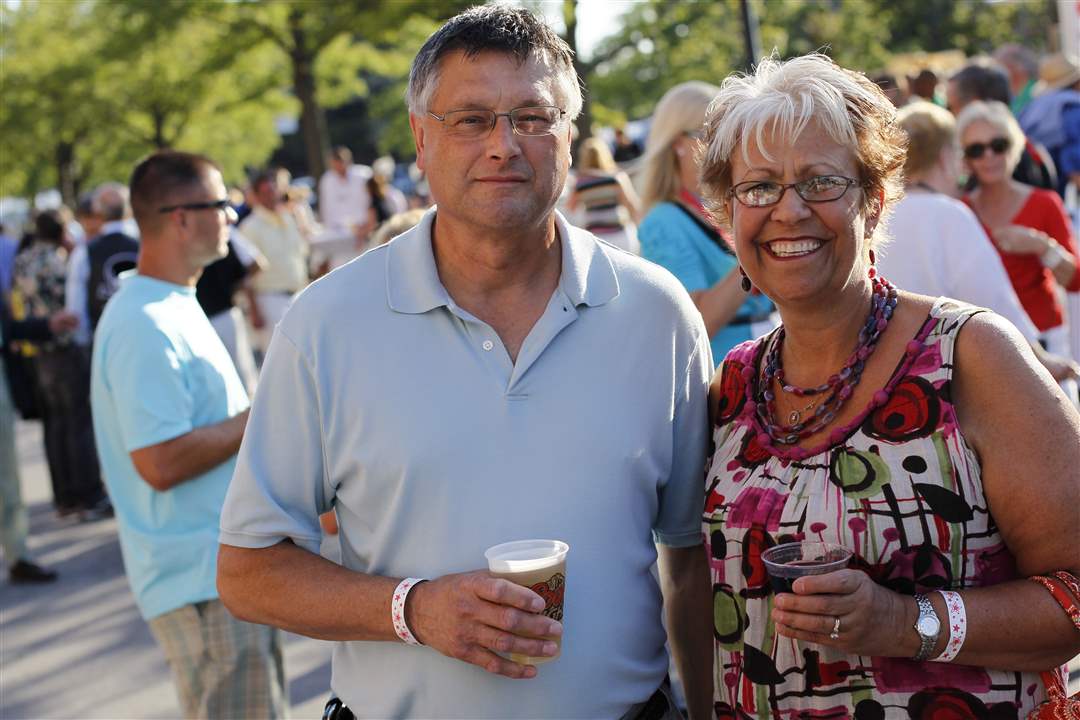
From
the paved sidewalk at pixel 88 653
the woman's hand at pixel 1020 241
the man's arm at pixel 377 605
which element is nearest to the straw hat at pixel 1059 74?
the woman's hand at pixel 1020 241

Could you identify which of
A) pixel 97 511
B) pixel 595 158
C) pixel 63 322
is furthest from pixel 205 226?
pixel 97 511

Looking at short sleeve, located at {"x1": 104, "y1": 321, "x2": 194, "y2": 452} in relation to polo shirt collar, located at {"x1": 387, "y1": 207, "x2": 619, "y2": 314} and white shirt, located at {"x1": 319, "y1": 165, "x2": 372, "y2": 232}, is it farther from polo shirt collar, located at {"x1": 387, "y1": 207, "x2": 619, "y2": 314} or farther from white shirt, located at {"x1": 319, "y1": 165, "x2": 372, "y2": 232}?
white shirt, located at {"x1": 319, "y1": 165, "x2": 372, "y2": 232}

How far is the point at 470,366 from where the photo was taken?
2613mm

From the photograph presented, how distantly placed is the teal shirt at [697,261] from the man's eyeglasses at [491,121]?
221cm

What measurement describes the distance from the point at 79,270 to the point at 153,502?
6.27m

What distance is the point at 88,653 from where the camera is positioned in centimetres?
682

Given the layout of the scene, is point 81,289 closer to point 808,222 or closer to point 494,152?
point 494,152

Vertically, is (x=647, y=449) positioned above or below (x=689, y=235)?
below

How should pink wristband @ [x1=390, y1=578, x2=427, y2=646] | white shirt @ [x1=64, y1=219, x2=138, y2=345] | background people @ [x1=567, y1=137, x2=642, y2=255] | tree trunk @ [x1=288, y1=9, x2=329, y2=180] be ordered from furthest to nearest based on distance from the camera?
tree trunk @ [x1=288, y1=9, x2=329, y2=180] < white shirt @ [x1=64, y1=219, x2=138, y2=345] < background people @ [x1=567, y1=137, x2=642, y2=255] < pink wristband @ [x1=390, y1=578, x2=427, y2=646]

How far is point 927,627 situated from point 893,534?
0.19m

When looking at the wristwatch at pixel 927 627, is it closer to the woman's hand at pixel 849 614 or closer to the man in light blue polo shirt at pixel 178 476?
the woman's hand at pixel 849 614

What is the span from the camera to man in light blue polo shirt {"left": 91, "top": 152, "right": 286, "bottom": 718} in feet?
13.2

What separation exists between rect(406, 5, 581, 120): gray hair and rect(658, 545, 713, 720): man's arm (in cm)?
111

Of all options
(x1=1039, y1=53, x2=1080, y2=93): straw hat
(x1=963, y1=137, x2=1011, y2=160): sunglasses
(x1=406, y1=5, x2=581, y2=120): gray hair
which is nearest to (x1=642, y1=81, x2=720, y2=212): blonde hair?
(x1=963, y1=137, x2=1011, y2=160): sunglasses
